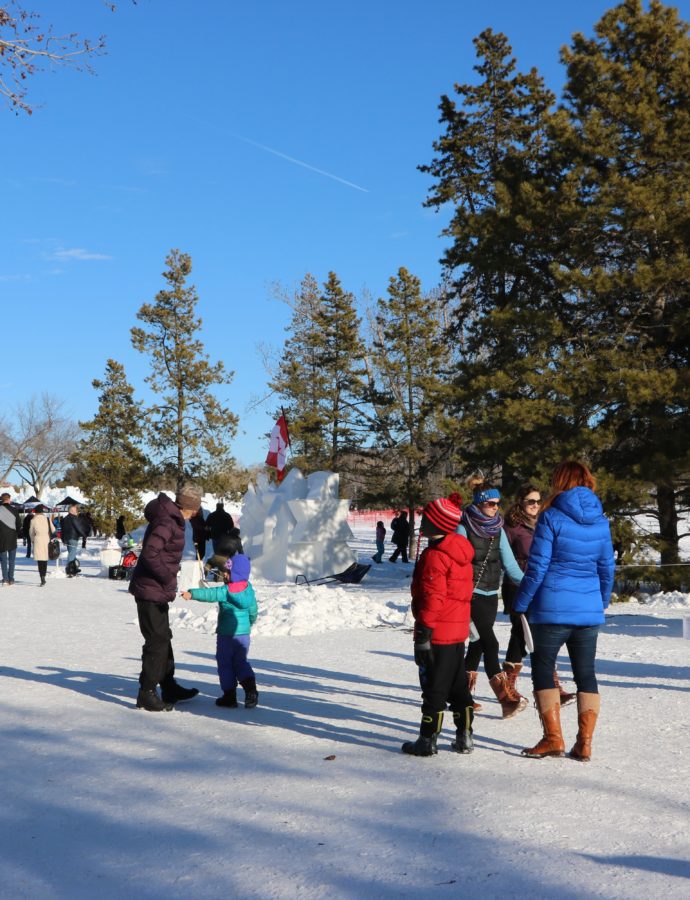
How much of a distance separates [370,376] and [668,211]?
857 inches

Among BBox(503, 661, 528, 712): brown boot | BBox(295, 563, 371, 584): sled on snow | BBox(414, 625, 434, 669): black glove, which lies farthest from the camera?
BBox(295, 563, 371, 584): sled on snow

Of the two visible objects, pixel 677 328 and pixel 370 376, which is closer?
pixel 677 328

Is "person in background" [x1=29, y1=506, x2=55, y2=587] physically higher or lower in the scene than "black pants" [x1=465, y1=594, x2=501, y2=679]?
higher

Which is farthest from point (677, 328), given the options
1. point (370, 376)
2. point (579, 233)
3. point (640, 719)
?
point (370, 376)

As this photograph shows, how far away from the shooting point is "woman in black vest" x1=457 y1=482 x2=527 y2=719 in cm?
686

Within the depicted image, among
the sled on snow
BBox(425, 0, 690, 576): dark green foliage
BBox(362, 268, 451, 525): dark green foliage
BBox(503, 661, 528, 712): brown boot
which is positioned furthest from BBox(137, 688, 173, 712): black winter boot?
BBox(362, 268, 451, 525): dark green foliage

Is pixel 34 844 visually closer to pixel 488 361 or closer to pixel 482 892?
pixel 482 892

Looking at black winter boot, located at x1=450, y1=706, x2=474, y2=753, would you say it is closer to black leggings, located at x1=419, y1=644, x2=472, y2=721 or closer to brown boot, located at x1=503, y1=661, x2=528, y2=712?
black leggings, located at x1=419, y1=644, x2=472, y2=721

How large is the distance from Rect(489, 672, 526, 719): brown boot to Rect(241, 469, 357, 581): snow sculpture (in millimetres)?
16425

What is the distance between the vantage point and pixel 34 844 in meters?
4.10

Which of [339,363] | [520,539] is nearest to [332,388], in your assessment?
[339,363]

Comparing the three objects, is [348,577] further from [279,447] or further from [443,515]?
[443,515]

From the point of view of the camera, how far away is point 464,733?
5.72 meters

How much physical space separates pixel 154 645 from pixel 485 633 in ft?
8.48
